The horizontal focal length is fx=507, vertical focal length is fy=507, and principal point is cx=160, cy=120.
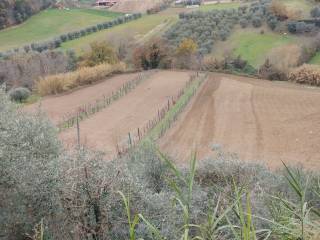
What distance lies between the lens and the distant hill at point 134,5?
105 m

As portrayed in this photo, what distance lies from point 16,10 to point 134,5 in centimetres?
2437

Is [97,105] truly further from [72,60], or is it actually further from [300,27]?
[300,27]

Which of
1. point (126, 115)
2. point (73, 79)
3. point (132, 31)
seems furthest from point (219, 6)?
point (126, 115)

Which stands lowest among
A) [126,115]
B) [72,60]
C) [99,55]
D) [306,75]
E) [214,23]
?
[72,60]

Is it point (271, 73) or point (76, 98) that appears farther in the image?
point (271, 73)

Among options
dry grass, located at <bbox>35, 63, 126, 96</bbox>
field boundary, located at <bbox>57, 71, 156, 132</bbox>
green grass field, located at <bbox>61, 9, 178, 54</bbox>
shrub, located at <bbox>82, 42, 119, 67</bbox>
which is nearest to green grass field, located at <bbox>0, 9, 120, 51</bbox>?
green grass field, located at <bbox>61, 9, 178, 54</bbox>

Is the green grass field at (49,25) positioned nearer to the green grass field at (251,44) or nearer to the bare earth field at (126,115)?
the green grass field at (251,44)

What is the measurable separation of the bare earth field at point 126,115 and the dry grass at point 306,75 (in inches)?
473

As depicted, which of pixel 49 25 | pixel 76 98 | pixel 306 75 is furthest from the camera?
pixel 49 25

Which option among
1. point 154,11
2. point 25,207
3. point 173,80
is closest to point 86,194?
point 25,207

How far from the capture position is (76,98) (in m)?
53.2

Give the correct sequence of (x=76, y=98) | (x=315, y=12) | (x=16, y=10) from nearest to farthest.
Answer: (x=76, y=98) < (x=315, y=12) < (x=16, y=10)

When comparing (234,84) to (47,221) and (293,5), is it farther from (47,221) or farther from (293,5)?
(47,221)

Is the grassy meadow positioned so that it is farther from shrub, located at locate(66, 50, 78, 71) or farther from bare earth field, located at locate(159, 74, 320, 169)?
bare earth field, located at locate(159, 74, 320, 169)
